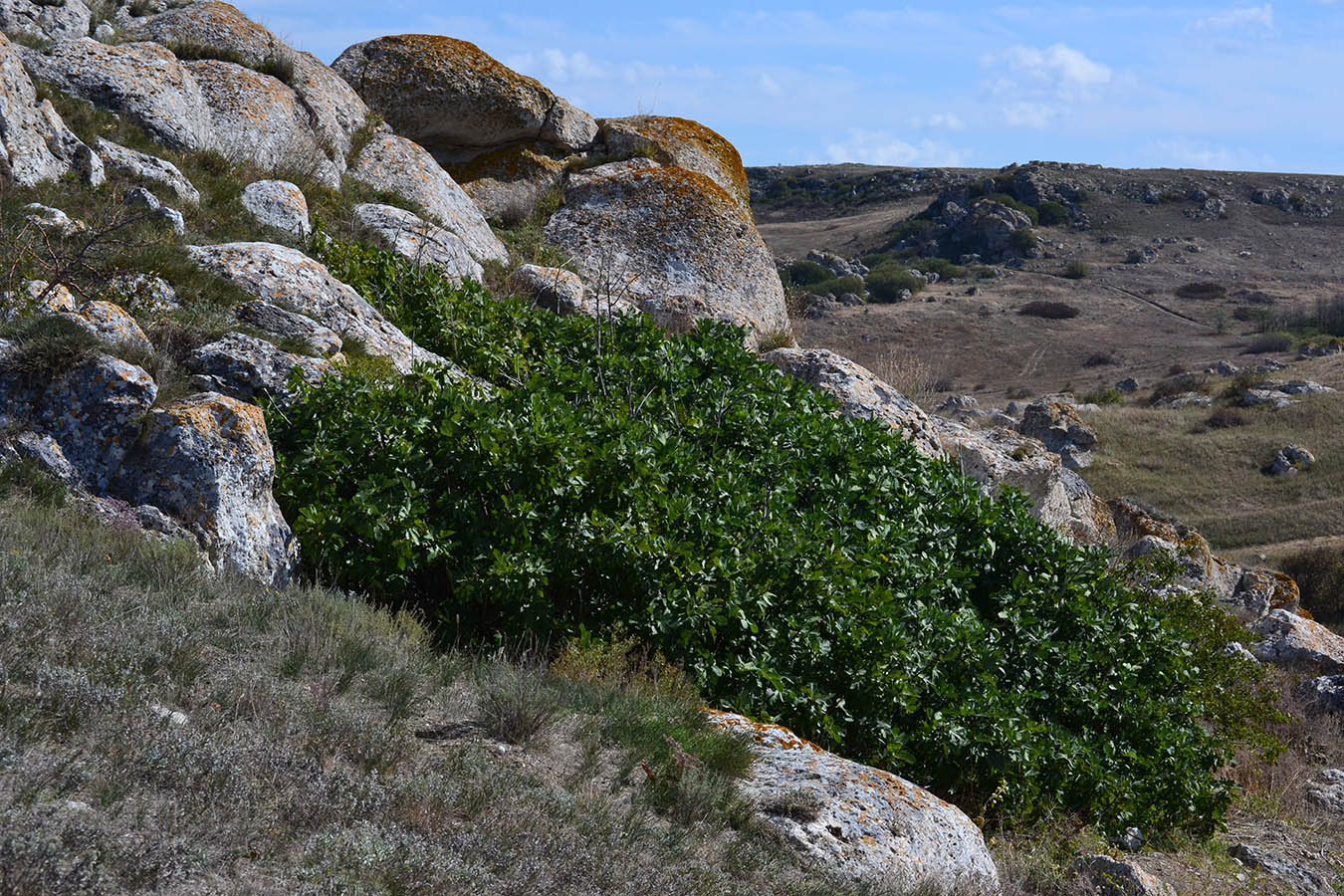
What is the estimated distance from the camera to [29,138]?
8.06 meters

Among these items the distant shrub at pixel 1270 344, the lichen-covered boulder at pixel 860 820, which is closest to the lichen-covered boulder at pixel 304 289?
the lichen-covered boulder at pixel 860 820

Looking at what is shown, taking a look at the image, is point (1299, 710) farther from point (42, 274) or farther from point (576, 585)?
point (42, 274)

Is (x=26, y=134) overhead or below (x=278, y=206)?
overhead

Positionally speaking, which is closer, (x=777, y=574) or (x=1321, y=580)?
(x=777, y=574)

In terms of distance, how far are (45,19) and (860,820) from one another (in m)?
11.5

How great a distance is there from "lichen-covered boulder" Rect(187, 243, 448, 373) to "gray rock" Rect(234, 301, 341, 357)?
24 cm

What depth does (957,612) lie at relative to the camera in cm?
646

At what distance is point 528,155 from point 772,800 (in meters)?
12.5

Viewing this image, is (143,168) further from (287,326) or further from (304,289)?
(287,326)

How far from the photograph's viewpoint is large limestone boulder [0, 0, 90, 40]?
1033 centimetres

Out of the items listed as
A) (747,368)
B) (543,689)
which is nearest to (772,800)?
(543,689)

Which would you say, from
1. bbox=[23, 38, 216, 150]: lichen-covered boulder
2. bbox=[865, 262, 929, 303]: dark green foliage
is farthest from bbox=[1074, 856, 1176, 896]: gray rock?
bbox=[865, 262, 929, 303]: dark green foliage

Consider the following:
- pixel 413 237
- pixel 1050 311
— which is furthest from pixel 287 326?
pixel 1050 311

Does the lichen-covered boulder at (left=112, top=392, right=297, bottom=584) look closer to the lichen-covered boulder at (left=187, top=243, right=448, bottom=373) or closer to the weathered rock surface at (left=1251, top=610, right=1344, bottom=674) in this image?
the lichen-covered boulder at (left=187, top=243, right=448, bottom=373)
